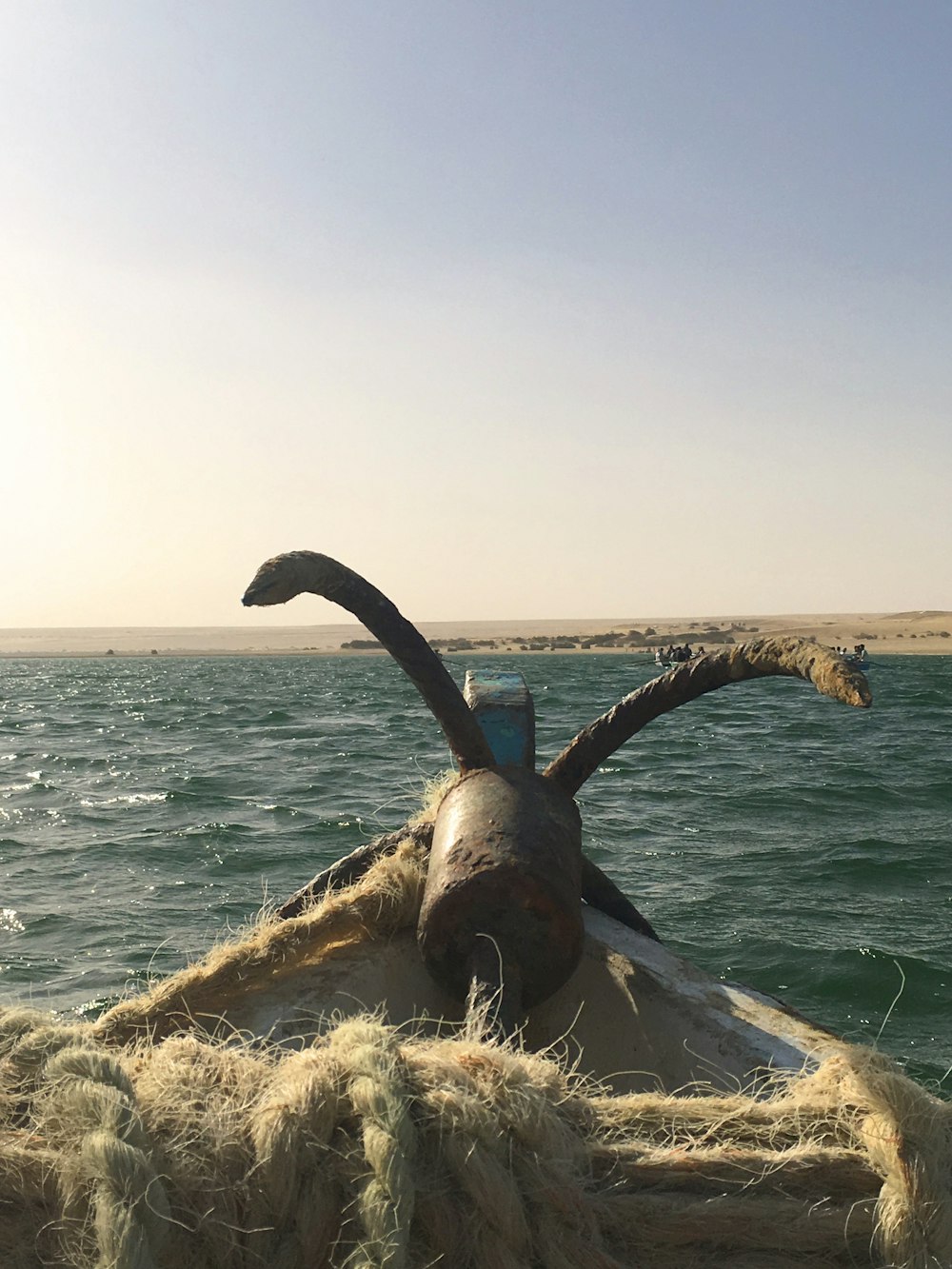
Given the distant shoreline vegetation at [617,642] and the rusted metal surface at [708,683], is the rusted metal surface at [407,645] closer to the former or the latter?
the rusted metal surface at [708,683]

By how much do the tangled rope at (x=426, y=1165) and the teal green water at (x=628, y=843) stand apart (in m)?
1.92

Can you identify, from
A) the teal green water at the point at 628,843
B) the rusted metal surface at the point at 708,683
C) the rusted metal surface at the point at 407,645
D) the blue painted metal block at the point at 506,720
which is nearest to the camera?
the rusted metal surface at the point at 708,683

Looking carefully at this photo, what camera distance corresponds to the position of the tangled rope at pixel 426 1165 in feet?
3.94

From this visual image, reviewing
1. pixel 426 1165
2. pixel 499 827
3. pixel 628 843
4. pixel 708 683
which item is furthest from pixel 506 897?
pixel 628 843

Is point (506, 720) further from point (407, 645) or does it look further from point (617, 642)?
point (617, 642)

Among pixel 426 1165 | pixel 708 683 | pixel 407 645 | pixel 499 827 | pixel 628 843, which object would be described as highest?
pixel 407 645

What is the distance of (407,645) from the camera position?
2762 millimetres

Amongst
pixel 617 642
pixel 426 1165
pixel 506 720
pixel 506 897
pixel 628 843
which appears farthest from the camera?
pixel 617 642

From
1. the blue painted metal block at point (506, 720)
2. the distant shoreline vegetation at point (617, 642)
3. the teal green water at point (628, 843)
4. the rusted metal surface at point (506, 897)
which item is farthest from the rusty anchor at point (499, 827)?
the distant shoreline vegetation at point (617, 642)

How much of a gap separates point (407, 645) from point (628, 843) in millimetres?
7916

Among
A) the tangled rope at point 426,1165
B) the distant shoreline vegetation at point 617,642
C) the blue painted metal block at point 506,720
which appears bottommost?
the distant shoreline vegetation at point 617,642

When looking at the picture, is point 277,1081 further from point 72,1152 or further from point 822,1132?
Result: point 822,1132

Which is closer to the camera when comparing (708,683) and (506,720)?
(708,683)

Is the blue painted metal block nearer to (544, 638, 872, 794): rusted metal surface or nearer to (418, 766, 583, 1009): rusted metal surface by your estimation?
(544, 638, 872, 794): rusted metal surface
